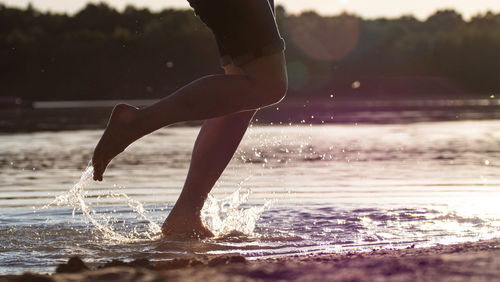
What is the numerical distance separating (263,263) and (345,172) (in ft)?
17.5

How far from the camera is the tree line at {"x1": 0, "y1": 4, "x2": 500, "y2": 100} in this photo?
86.1 m

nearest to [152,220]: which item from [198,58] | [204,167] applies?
[204,167]

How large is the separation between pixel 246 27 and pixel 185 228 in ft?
4.14

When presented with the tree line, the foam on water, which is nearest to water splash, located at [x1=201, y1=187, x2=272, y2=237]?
the foam on water

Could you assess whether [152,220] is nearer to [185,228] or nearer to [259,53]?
[185,228]

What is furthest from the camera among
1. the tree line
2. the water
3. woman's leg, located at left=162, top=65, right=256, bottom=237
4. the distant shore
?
the tree line

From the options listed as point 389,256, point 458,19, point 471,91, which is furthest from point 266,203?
point 458,19

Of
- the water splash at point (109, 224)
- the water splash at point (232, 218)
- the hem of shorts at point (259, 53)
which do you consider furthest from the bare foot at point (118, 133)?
the water splash at point (232, 218)

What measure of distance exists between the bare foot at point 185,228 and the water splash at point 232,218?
0.10 meters

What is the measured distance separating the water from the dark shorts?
0.91 meters

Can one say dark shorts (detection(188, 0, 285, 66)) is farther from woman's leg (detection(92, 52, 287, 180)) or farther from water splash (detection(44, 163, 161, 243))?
water splash (detection(44, 163, 161, 243))

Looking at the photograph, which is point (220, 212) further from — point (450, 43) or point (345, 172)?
point (450, 43)

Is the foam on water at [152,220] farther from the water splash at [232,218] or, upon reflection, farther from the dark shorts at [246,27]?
the dark shorts at [246,27]

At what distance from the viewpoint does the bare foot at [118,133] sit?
3826 millimetres
